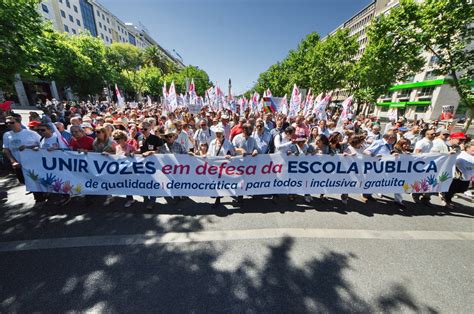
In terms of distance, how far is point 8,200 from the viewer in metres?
4.52

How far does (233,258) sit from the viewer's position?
9.84ft

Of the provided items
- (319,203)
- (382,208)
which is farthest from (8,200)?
(382,208)

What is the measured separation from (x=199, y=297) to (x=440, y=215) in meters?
5.54

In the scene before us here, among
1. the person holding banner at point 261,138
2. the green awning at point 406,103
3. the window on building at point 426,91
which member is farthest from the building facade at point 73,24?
the window on building at point 426,91

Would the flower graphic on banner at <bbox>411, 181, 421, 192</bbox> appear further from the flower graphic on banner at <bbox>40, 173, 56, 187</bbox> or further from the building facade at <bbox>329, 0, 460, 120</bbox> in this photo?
the building facade at <bbox>329, 0, 460, 120</bbox>

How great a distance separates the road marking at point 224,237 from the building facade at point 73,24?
18.5 m

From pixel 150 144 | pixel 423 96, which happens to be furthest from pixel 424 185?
pixel 423 96

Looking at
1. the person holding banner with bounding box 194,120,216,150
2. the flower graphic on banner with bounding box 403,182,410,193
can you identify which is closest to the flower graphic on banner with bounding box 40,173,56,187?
the person holding banner with bounding box 194,120,216,150

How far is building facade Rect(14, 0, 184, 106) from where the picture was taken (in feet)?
91.6

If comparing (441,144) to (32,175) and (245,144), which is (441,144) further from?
(32,175)

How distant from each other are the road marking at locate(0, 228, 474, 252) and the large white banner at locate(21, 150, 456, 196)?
1.00 m

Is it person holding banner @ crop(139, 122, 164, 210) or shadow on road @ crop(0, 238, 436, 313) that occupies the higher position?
person holding banner @ crop(139, 122, 164, 210)

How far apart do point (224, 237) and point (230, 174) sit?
1361mm

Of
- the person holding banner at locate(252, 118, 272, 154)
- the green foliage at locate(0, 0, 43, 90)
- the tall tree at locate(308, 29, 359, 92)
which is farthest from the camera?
the tall tree at locate(308, 29, 359, 92)
